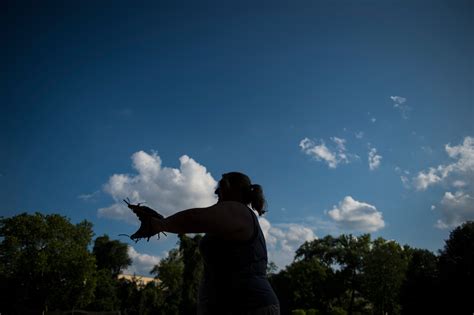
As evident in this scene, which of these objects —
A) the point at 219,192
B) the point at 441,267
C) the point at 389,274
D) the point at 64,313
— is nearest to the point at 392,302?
the point at 389,274

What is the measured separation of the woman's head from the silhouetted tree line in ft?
113

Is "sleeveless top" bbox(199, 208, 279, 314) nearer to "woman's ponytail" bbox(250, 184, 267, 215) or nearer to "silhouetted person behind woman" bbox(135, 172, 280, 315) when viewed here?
"silhouetted person behind woman" bbox(135, 172, 280, 315)

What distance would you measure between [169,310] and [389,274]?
2997cm

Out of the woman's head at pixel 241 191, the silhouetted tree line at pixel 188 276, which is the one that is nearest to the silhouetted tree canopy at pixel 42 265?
the silhouetted tree line at pixel 188 276

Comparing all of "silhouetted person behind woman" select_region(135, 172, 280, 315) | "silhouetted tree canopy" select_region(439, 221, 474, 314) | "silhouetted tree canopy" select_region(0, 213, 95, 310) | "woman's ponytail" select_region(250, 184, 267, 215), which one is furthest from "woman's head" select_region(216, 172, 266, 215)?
"silhouetted tree canopy" select_region(0, 213, 95, 310)

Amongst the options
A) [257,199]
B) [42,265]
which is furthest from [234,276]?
[42,265]

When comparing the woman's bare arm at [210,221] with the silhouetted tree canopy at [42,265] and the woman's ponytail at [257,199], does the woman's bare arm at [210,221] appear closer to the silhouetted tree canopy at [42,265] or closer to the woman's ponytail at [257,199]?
the woman's ponytail at [257,199]

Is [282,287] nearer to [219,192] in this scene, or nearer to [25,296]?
[25,296]

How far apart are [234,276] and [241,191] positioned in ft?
2.24

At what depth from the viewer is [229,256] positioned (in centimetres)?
253

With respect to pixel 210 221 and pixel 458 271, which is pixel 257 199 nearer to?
pixel 210 221

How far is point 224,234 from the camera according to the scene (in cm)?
246

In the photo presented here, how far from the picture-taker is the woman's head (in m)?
2.88

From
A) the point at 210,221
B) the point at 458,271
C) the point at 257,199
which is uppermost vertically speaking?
the point at 458,271
